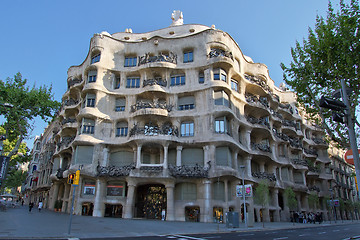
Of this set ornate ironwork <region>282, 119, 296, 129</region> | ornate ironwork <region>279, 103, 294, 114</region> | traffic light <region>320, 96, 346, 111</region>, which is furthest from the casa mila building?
traffic light <region>320, 96, 346, 111</region>

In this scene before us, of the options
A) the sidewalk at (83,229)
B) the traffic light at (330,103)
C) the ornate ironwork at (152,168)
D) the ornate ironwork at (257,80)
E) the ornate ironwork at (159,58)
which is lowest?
the sidewalk at (83,229)

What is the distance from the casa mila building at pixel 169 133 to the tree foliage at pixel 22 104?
20.8ft

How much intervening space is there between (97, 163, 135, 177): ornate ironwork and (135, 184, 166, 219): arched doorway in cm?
458

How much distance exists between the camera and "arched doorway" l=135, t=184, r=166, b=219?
34.8 m

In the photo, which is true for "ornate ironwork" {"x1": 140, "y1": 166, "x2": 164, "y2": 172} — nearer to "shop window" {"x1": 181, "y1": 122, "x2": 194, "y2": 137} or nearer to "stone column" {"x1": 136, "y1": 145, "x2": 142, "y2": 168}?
"stone column" {"x1": 136, "y1": 145, "x2": 142, "y2": 168}

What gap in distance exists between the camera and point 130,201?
32.8 meters

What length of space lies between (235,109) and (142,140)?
14.1 metres

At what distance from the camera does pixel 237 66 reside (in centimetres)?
4150

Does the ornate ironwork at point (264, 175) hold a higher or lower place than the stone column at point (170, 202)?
higher

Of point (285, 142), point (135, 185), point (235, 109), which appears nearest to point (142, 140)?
point (135, 185)

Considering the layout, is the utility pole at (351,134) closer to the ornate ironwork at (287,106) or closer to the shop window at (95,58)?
the shop window at (95,58)

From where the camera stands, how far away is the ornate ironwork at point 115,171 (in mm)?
33375

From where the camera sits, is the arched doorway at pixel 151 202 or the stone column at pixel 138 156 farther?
the arched doorway at pixel 151 202

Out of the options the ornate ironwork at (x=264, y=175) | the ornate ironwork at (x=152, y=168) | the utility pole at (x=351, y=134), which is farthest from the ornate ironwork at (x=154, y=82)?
the utility pole at (x=351, y=134)
